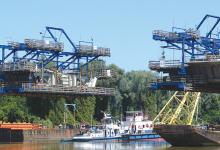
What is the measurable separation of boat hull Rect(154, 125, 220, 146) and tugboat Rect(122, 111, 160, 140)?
24896 mm

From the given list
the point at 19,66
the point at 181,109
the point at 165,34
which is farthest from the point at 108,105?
the point at 165,34

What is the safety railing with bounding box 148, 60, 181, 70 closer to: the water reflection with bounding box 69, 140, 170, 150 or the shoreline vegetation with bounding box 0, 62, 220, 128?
the water reflection with bounding box 69, 140, 170, 150

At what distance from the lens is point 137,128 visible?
115062 millimetres

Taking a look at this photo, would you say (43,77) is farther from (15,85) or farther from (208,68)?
(208,68)

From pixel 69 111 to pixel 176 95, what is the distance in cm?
2198

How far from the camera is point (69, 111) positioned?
127m

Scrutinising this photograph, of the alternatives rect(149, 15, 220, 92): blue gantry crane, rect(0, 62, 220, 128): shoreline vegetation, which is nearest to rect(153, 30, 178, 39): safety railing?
rect(149, 15, 220, 92): blue gantry crane

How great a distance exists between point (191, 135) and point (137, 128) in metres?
32.7

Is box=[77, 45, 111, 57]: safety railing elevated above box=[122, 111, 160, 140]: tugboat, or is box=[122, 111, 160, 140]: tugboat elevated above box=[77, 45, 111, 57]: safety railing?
box=[77, 45, 111, 57]: safety railing

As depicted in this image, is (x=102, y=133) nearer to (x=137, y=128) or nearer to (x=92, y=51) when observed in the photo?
(x=137, y=128)

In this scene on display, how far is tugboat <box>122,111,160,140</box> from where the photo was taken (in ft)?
361

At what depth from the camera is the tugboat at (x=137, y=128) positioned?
361ft

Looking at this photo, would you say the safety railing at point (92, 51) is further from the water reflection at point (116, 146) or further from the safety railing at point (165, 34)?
the safety railing at point (165, 34)

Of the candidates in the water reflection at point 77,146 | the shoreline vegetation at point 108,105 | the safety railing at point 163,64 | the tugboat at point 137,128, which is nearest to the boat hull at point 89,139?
the tugboat at point 137,128
